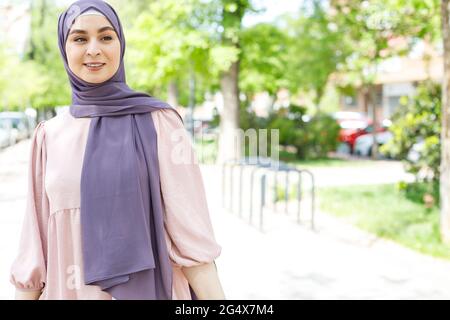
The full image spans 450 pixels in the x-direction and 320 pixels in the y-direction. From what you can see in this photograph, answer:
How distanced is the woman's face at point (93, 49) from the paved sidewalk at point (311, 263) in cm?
395

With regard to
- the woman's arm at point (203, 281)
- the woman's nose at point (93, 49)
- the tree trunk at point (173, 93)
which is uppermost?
the tree trunk at point (173, 93)

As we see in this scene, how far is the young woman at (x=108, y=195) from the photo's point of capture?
1797 mm

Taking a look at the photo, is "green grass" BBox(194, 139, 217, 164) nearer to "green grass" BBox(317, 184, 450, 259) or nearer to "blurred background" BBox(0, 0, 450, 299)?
"blurred background" BBox(0, 0, 450, 299)

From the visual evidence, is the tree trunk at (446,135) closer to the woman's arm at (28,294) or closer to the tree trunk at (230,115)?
the woman's arm at (28,294)

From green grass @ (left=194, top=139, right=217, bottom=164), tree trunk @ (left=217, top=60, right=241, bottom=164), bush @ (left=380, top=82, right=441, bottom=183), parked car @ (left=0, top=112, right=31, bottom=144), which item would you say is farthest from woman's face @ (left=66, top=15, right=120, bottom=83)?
parked car @ (left=0, top=112, right=31, bottom=144)

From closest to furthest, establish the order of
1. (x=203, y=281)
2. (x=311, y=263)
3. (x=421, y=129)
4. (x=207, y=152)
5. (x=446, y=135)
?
(x=203, y=281) < (x=311, y=263) < (x=446, y=135) < (x=421, y=129) < (x=207, y=152)

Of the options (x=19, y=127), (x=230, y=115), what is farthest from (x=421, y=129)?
(x=19, y=127)

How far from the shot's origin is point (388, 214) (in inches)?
379

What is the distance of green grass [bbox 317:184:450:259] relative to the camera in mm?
7770

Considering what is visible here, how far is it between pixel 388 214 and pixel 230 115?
943 cm

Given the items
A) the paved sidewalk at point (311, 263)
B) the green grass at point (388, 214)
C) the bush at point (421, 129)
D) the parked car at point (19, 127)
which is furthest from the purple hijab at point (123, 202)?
the parked car at point (19, 127)

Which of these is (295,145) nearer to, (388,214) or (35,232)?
(388,214)

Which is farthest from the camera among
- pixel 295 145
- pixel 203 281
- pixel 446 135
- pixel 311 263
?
pixel 295 145

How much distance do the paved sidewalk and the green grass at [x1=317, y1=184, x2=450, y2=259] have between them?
20 centimetres
